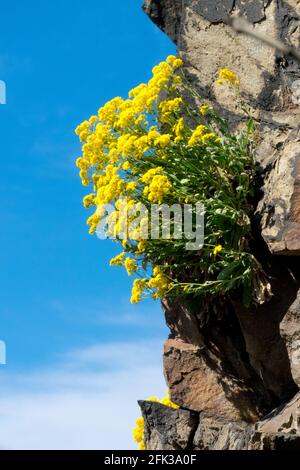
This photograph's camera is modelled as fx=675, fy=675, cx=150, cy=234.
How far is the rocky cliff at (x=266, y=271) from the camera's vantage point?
6809 millimetres

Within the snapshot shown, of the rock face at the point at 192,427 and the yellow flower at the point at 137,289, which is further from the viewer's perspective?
the yellow flower at the point at 137,289

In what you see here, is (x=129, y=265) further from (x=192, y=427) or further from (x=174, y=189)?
(x=192, y=427)

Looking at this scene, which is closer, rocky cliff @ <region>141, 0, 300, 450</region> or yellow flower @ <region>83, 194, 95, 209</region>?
rocky cliff @ <region>141, 0, 300, 450</region>

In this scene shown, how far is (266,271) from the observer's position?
723 centimetres

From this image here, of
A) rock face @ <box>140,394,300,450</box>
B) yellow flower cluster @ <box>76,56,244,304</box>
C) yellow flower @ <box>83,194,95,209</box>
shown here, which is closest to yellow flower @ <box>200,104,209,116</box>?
yellow flower cluster @ <box>76,56,244,304</box>

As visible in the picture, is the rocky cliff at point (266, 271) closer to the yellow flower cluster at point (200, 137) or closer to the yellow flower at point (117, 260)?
the yellow flower cluster at point (200, 137)

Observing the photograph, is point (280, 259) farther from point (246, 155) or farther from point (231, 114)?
point (231, 114)

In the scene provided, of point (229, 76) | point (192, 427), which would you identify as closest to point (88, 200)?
point (229, 76)

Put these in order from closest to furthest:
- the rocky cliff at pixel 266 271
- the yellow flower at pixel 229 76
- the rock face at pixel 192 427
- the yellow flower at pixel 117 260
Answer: the rock face at pixel 192 427 → the rocky cliff at pixel 266 271 → the yellow flower at pixel 117 260 → the yellow flower at pixel 229 76

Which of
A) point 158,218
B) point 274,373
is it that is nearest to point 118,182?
point 158,218

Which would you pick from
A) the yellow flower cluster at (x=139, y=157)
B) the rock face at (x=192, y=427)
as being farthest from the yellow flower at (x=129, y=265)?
the rock face at (x=192, y=427)

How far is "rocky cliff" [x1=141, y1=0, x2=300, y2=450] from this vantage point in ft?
22.3

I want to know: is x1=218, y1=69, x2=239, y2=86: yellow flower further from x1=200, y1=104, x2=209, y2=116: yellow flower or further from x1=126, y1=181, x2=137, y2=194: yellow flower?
x1=126, y1=181, x2=137, y2=194: yellow flower

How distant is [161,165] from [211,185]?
587mm
